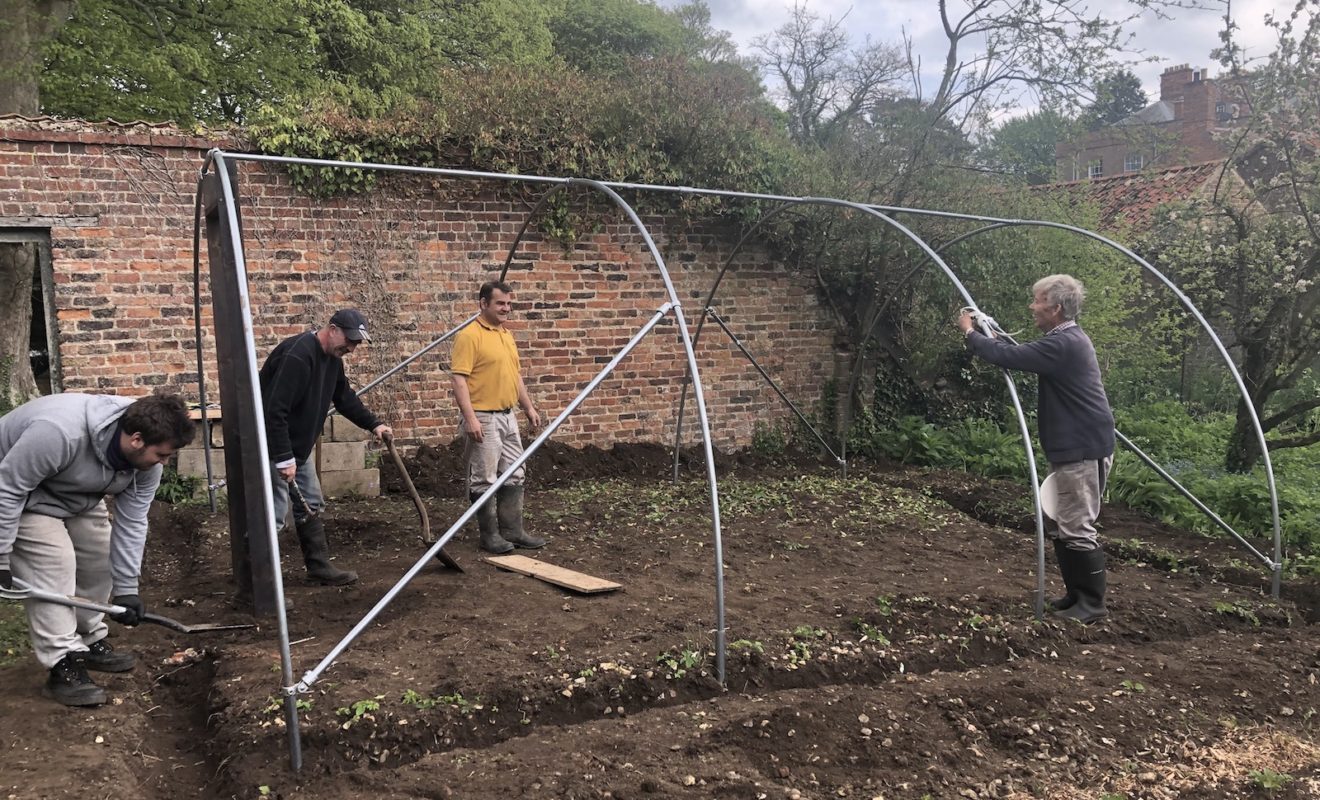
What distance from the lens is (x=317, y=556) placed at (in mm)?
5191

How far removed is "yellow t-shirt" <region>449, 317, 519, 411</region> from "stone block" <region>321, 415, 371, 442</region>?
2.19m

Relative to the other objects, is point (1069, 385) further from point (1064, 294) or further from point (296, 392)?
point (296, 392)

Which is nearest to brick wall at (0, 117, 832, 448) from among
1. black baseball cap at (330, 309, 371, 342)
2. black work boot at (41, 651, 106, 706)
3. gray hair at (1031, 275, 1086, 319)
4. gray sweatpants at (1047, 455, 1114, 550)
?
black baseball cap at (330, 309, 371, 342)

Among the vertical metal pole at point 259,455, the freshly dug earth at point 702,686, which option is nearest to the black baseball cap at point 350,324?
the vertical metal pole at point 259,455

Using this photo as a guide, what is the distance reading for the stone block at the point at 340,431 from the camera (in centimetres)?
742

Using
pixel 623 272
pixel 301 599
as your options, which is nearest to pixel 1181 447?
pixel 623 272

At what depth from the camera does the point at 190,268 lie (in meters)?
7.14

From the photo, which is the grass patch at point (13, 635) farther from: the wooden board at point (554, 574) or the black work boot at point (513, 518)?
the black work boot at point (513, 518)

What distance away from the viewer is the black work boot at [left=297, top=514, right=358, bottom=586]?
5.18 metres

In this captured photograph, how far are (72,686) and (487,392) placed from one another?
2.70 m

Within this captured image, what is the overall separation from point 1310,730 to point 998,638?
1.31 m

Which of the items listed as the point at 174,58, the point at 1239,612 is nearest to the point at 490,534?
the point at 1239,612

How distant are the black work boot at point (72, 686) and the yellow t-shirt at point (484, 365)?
2.53 meters

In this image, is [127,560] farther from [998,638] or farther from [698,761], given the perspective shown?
[998,638]
